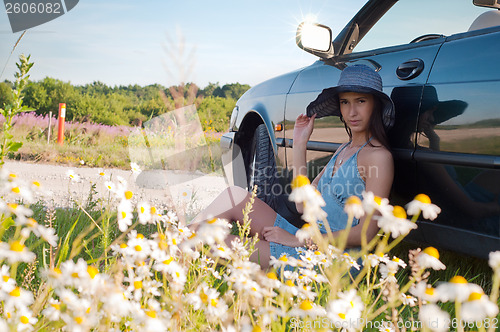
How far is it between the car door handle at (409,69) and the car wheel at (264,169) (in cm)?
150

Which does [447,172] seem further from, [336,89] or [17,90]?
[17,90]

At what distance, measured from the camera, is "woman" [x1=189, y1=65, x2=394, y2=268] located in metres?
2.25

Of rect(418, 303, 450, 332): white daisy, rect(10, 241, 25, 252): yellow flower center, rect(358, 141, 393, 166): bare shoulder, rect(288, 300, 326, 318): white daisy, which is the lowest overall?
rect(288, 300, 326, 318): white daisy

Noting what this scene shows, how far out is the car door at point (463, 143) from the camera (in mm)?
1896

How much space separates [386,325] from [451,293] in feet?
2.10

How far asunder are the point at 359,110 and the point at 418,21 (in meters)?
0.87

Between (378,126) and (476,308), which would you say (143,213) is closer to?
(476,308)

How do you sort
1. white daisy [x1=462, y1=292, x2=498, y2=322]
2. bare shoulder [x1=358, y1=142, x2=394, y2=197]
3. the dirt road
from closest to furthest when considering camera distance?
1. white daisy [x1=462, y1=292, x2=498, y2=322]
2. bare shoulder [x1=358, y1=142, x2=394, y2=197]
3. the dirt road

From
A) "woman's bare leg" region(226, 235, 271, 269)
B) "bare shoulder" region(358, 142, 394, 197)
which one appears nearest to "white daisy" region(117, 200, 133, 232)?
"woman's bare leg" region(226, 235, 271, 269)

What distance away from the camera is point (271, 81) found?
369 centimetres

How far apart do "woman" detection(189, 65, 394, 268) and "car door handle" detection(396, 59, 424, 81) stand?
120 millimetres

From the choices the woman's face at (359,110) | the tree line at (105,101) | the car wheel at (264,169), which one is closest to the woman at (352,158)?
the woman's face at (359,110)

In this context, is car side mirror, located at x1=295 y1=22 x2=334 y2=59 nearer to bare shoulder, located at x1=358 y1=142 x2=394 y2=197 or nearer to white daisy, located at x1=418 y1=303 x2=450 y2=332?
bare shoulder, located at x1=358 y1=142 x2=394 y2=197

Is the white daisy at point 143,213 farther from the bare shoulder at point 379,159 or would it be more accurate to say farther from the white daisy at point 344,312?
the bare shoulder at point 379,159
